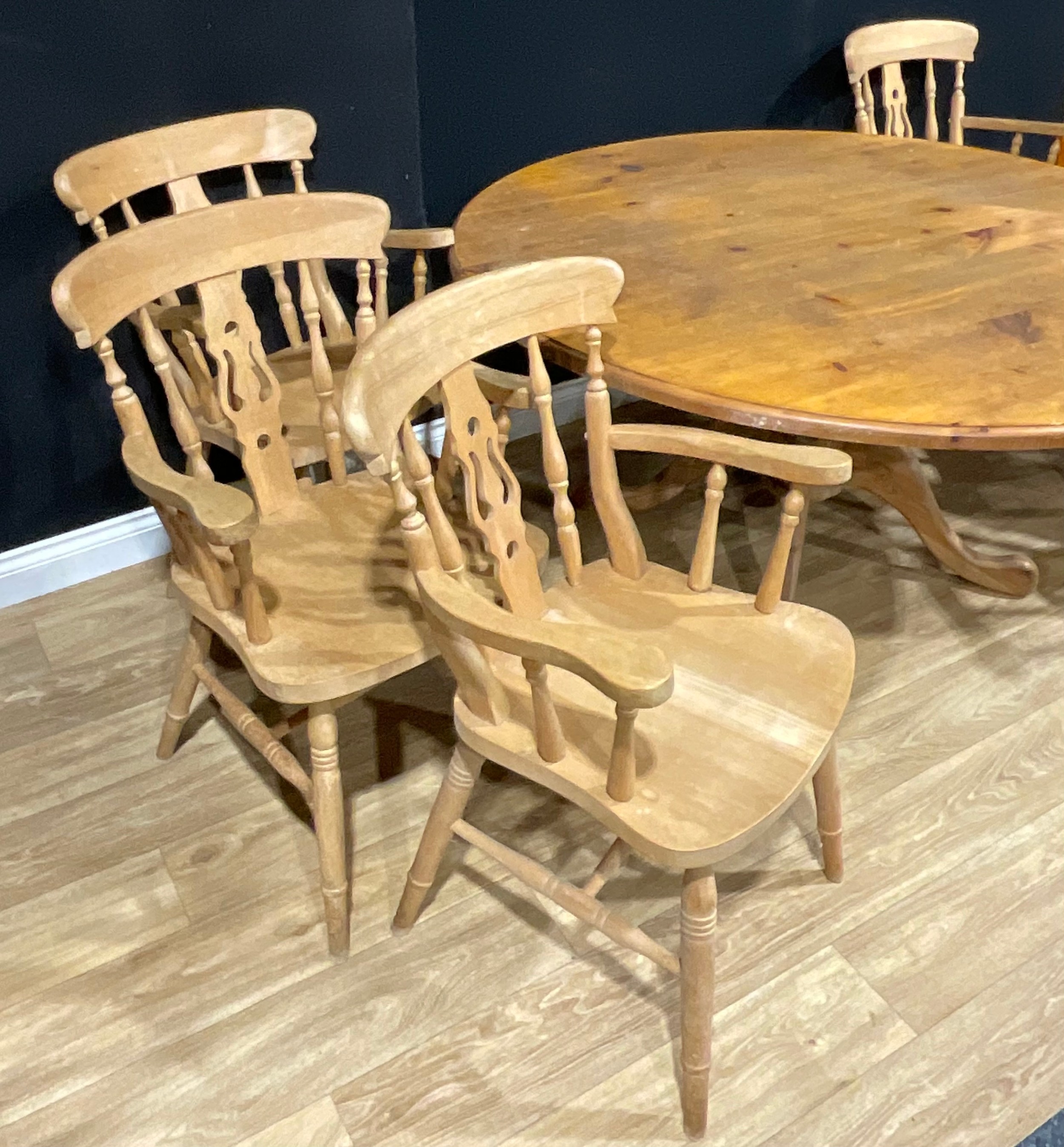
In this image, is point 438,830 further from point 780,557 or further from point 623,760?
point 780,557

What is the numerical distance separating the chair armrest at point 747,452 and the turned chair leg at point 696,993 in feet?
1.60

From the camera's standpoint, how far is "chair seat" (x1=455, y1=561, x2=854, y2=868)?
1112 millimetres

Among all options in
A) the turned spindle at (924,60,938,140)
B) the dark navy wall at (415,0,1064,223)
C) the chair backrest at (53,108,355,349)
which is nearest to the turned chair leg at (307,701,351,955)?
the chair backrest at (53,108,355,349)

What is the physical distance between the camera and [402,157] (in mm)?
2234

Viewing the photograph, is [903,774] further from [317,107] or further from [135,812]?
[317,107]

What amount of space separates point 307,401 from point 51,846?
89 centimetres

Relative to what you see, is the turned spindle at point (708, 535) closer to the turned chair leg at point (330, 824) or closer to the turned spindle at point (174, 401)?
the turned chair leg at point (330, 824)

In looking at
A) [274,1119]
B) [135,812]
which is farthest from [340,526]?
[274,1119]

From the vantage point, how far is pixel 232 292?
148 cm

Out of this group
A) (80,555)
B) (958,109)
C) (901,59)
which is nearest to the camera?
(80,555)

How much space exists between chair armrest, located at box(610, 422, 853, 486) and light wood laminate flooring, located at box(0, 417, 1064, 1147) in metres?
0.69

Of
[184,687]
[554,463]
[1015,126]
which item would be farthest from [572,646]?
[1015,126]

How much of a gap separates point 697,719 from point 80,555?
1.58m

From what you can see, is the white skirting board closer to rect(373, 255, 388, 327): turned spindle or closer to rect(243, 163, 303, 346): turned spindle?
rect(243, 163, 303, 346): turned spindle
